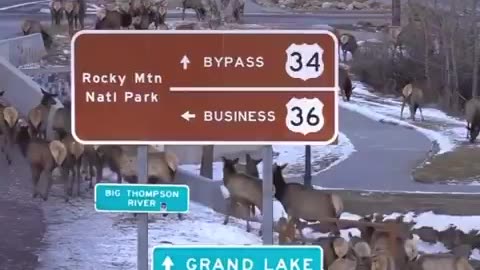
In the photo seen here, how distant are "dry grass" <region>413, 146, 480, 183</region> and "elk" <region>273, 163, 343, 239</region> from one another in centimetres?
538

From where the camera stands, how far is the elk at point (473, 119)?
26047mm

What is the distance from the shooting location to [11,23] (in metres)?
40.2

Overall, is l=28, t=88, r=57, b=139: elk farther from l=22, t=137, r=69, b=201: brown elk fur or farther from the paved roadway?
l=22, t=137, r=69, b=201: brown elk fur

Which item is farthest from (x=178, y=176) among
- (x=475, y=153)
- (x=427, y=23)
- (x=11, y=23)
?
(x=11, y=23)

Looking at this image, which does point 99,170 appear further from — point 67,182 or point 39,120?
point 39,120

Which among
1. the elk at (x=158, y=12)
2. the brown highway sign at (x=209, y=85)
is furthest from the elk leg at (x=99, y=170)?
the elk at (x=158, y=12)

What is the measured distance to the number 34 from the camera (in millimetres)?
5691

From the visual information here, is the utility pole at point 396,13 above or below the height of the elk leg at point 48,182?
below

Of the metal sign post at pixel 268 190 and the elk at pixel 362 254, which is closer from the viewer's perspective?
the metal sign post at pixel 268 190

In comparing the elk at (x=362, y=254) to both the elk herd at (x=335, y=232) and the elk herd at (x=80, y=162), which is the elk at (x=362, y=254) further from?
the elk herd at (x=80, y=162)

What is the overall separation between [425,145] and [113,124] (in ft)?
65.4

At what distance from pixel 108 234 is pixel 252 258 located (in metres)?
9.30

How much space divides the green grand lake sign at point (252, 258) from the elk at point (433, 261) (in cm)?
794

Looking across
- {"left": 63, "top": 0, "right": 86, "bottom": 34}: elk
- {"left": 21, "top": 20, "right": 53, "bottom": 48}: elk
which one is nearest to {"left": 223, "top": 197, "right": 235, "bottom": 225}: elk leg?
{"left": 21, "top": 20, "right": 53, "bottom": 48}: elk
